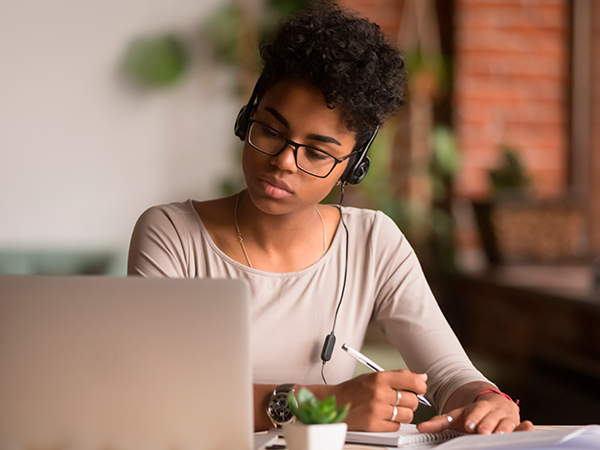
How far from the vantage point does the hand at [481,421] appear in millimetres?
999

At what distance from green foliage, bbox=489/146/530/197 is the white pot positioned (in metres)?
2.45

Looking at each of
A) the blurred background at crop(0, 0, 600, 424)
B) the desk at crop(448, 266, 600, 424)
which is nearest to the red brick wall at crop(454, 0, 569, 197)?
the blurred background at crop(0, 0, 600, 424)

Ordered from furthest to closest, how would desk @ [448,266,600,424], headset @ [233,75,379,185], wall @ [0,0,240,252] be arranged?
desk @ [448,266,600,424]
wall @ [0,0,240,252]
headset @ [233,75,379,185]

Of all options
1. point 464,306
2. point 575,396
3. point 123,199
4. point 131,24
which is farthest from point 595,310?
point 131,24

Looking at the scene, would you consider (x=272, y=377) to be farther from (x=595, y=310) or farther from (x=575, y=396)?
(x=575, y=396)

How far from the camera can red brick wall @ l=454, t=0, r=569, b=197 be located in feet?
10.7

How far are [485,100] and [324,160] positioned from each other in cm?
227

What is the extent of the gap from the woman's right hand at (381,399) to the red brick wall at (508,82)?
244 centimetres

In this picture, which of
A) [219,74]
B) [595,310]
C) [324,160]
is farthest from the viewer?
[219,74]

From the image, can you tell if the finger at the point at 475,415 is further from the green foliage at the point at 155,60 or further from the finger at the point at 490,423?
the green foliage at the point at 155,60

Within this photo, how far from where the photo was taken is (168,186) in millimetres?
2910

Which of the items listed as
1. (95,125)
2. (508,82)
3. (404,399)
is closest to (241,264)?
(404,399)

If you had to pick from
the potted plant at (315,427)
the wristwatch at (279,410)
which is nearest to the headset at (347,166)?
the wristwatch at (279,410)

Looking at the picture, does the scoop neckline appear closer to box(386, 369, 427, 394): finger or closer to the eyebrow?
the eyebrow
